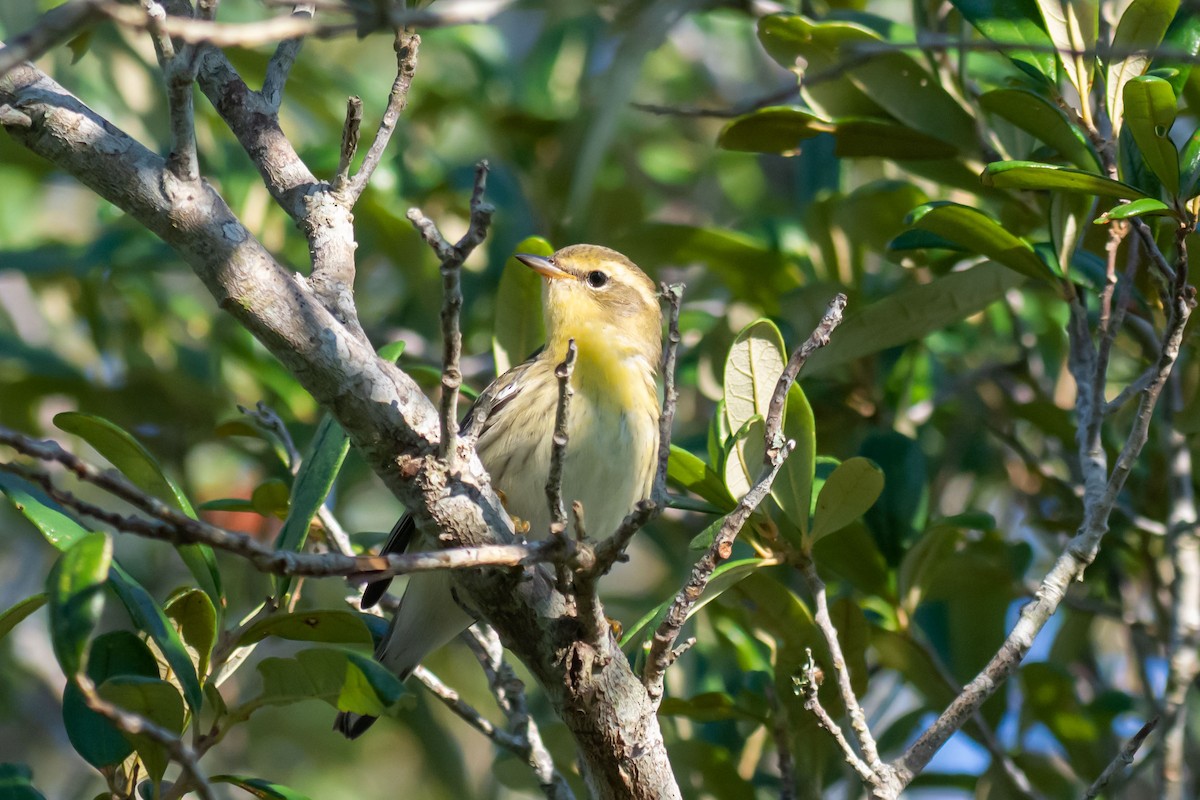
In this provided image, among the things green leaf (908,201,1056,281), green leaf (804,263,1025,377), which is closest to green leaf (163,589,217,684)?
green leaf (804,263,1025,377)

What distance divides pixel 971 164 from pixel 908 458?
2.99 ft

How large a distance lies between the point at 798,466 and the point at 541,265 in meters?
1.32

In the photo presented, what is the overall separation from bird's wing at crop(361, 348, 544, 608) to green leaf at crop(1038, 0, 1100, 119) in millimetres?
1703

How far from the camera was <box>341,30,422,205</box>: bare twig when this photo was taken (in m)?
2.66

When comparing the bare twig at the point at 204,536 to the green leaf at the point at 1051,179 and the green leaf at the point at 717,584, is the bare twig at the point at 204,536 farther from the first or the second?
the green leaf at the point at 1051,179

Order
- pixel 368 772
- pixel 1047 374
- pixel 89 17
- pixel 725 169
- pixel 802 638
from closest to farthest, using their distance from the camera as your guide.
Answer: pixel 89 17
pixel 802 638
pixel 1047 374
pixel 725 169
pixel 368 772

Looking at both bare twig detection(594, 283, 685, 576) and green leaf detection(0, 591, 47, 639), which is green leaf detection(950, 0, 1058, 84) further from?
green leaf detection(0, 591, 47, 639)

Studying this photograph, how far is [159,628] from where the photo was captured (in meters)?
2.56

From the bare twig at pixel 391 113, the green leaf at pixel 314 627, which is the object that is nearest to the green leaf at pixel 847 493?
the green leaf at pixel 314 627

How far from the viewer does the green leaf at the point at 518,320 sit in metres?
3.95

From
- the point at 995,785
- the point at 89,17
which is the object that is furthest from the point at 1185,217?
the point at 89,17

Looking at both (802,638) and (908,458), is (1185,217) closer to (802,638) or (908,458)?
(908,458)

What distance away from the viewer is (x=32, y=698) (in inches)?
253

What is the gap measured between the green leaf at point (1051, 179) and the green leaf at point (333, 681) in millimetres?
1785
